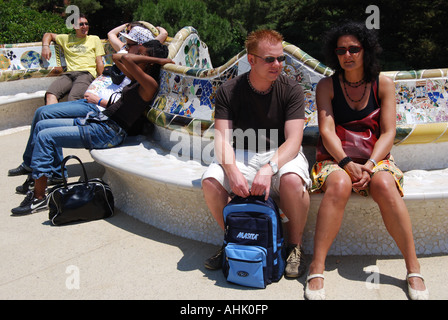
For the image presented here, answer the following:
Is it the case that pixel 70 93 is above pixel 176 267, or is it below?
above

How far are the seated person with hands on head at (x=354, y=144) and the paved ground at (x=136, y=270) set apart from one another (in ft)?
0.57

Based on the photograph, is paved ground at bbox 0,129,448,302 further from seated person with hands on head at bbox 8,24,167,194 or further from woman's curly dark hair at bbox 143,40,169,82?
woman's curly dark hair at bbox 143,40,169,82

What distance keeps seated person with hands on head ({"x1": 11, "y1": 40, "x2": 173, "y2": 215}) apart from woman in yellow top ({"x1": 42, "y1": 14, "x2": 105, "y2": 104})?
1.90 metres

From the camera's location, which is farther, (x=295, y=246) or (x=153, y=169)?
(x=153, y=169)

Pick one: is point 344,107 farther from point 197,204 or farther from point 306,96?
point 197,204

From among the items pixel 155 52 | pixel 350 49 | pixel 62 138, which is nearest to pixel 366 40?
pixel 350 49

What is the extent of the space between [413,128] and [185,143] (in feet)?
5.77

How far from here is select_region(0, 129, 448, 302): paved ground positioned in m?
2.82

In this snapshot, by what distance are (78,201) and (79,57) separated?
345cm

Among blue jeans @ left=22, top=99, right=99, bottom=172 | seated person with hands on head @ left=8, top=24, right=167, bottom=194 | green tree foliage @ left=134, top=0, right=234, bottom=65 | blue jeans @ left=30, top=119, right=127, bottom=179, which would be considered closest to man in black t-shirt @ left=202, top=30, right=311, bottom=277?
blue jeans @ left=30, top=119, right=127, bottom=179

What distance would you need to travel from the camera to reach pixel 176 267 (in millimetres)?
3158

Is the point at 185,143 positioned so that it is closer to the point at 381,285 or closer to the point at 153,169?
the point at 153,169

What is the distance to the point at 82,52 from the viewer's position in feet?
22.0
